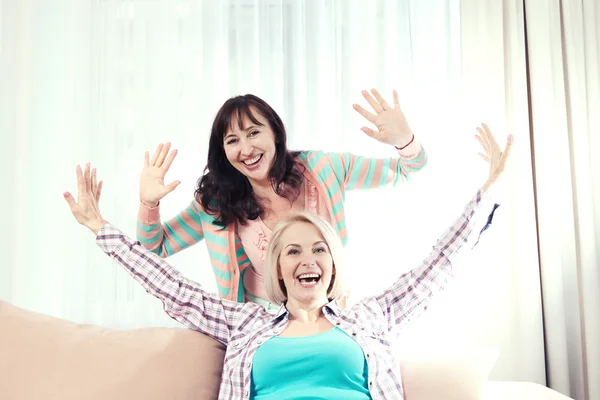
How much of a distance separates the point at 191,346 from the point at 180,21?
1.40 m

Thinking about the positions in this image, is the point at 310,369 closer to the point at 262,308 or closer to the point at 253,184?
the point at 262,308

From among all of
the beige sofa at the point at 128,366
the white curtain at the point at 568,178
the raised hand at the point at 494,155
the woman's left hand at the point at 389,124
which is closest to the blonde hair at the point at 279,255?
the beige sofa at the point at 128,366

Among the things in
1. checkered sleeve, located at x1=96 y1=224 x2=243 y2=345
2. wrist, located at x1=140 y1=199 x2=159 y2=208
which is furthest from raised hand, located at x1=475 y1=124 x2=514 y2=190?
wrist, located at x1=140 y1=199 x2=159 y2=208

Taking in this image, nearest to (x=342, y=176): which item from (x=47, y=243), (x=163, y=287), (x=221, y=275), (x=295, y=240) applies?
(x=295, y=240)

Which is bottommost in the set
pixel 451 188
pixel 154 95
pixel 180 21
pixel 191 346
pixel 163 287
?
pixel 191 346

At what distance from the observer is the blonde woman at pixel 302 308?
1.66m

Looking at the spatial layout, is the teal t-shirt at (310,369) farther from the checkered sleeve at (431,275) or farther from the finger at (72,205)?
the finger at (72,205)

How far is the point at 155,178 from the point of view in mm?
1949

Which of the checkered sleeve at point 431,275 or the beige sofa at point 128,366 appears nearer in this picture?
the beige sofa at point 128,366

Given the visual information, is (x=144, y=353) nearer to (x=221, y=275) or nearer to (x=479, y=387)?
(x=221, y=275)

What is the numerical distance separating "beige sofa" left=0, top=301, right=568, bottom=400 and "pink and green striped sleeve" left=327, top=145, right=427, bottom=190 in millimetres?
580

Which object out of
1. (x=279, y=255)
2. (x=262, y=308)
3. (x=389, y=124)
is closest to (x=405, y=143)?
(x=389, y=124)

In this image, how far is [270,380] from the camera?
166 centimetres

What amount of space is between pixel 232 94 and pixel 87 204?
2.88 feet
